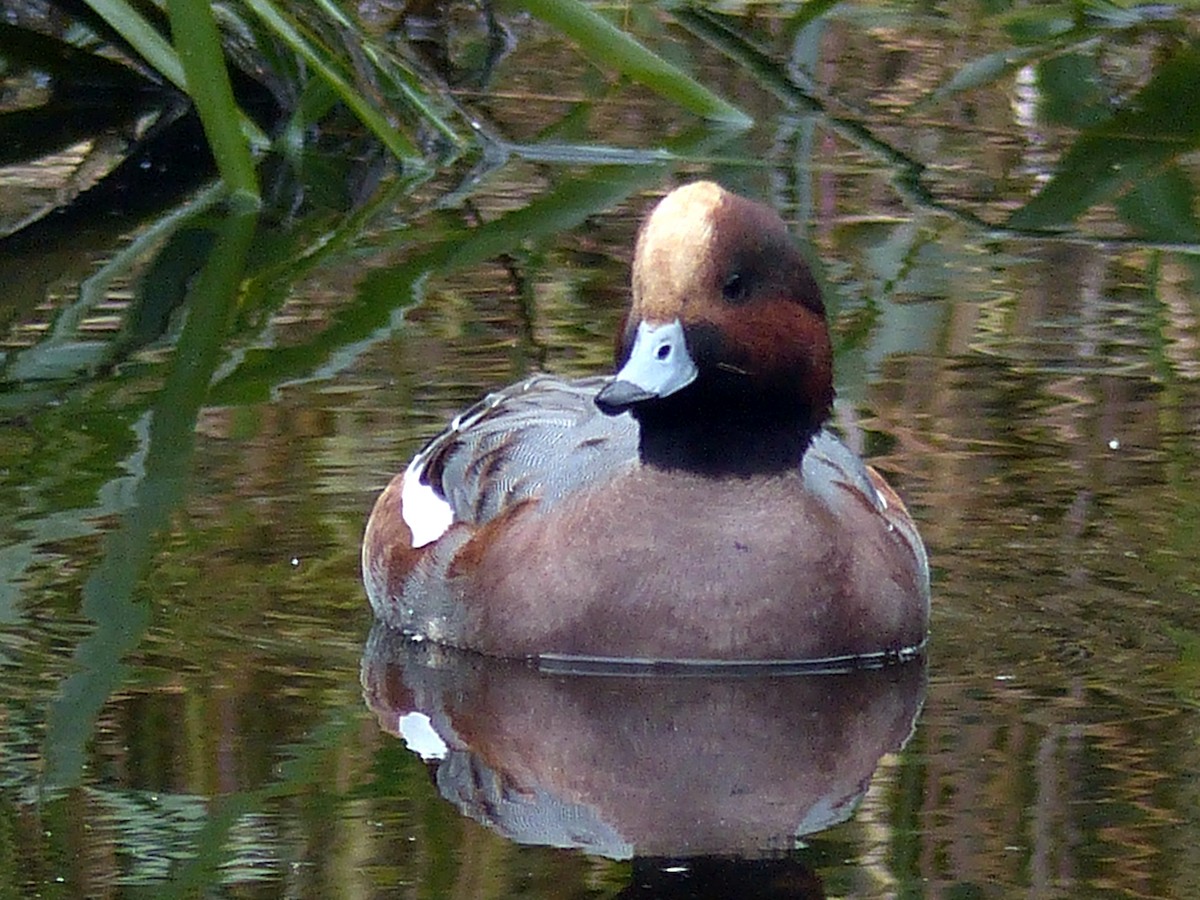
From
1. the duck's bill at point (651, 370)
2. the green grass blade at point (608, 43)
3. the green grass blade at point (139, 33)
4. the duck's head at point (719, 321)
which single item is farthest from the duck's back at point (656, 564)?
the green grass blade at point (139, 33)

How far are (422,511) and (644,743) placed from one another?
114 centimetres

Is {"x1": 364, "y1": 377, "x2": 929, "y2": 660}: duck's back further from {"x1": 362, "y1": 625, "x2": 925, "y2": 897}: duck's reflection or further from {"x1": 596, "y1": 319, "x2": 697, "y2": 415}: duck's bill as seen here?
{"x1": 596, "y1": 319, "x2": 697, "y2": 415}: duck's bill

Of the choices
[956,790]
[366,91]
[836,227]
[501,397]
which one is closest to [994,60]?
[836,227]

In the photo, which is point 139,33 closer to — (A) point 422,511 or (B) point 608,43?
(B) point 608,43

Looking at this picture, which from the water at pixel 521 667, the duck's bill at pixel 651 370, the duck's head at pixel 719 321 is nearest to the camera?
the water at pixel 521 667

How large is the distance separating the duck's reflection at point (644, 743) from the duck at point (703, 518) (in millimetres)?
78

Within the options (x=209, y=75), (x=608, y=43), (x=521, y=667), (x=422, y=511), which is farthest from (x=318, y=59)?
(x=521, y=667)

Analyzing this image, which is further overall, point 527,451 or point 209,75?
point 209,75

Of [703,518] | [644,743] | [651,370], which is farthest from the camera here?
[703,518]

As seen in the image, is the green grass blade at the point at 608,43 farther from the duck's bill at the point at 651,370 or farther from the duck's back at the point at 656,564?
the duck's bill at the point at 651,370

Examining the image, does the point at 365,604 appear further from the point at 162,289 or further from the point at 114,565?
the point at 162,289

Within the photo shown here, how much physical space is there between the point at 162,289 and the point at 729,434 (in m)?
3.62

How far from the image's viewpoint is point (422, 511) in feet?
20.0

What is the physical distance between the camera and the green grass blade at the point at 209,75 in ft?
26.5
